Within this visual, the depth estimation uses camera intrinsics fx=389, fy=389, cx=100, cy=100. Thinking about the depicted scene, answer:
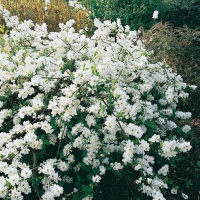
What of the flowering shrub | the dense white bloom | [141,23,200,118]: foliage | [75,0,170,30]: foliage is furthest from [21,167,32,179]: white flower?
[75,0,170,30]: foliage

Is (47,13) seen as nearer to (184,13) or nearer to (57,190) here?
(184,13)

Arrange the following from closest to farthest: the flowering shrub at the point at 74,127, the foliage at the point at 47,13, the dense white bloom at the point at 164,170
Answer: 1. the flowering shrub at the point at 74,127
2. the dense white bloom at the point at 164,170
3. the foliage at the point at 47,13

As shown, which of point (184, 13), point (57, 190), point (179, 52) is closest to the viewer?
point (57, 190)

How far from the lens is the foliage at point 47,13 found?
21.1 ft

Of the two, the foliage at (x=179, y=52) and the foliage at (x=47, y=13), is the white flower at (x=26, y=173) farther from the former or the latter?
the foliage at (x=47, y=13)

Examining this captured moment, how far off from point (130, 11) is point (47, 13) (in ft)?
4.91

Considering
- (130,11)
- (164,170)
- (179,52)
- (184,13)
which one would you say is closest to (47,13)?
(130,11)

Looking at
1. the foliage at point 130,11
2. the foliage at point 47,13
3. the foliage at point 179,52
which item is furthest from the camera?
the foliage at point 130,11

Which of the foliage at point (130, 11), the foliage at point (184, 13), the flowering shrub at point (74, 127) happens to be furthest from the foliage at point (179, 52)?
the foliage at point (184, 13)

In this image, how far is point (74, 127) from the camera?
2.87m

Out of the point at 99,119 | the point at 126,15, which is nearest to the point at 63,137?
the point at 99,119

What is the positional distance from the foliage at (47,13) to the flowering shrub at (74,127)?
10.2ft

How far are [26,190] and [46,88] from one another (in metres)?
0.85

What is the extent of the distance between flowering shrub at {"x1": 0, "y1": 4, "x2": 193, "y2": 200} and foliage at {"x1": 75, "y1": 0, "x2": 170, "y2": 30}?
3.70m
